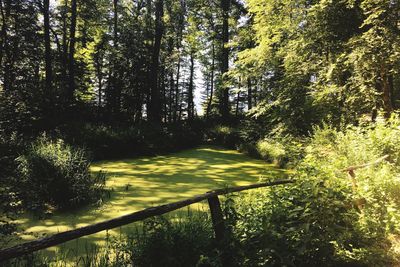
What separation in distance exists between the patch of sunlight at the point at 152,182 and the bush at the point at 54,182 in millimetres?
318

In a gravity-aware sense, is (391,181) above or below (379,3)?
below

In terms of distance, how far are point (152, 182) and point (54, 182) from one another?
2.23m

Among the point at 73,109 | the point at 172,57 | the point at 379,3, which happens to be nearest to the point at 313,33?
the point at 379,3

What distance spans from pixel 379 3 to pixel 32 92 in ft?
35.4

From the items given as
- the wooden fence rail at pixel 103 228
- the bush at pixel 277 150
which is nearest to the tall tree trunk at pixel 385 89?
the bush at pixel 277 150

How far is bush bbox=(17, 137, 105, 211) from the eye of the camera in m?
5.11

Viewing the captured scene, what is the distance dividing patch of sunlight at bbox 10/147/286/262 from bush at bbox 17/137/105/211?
1.04 feet

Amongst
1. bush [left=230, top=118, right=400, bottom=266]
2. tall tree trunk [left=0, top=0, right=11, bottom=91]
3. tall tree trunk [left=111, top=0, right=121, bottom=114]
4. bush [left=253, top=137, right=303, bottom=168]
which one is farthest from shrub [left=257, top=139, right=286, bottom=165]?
tall tree trunk [left=0, top=0, right=11, bottom=91]

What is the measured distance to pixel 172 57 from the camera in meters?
18.9

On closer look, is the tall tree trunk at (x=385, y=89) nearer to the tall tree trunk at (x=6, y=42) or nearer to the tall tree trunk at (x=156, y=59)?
the tall tree trunk at (x=156, y=59)

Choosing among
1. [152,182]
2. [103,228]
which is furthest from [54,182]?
[103,228]

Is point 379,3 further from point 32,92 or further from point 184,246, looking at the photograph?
point 32,92

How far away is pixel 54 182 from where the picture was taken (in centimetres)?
523

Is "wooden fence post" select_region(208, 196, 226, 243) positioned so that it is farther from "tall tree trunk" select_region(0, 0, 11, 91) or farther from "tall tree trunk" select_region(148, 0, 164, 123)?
"tall tree trunk" select_region(0, 0, 11, 91)
